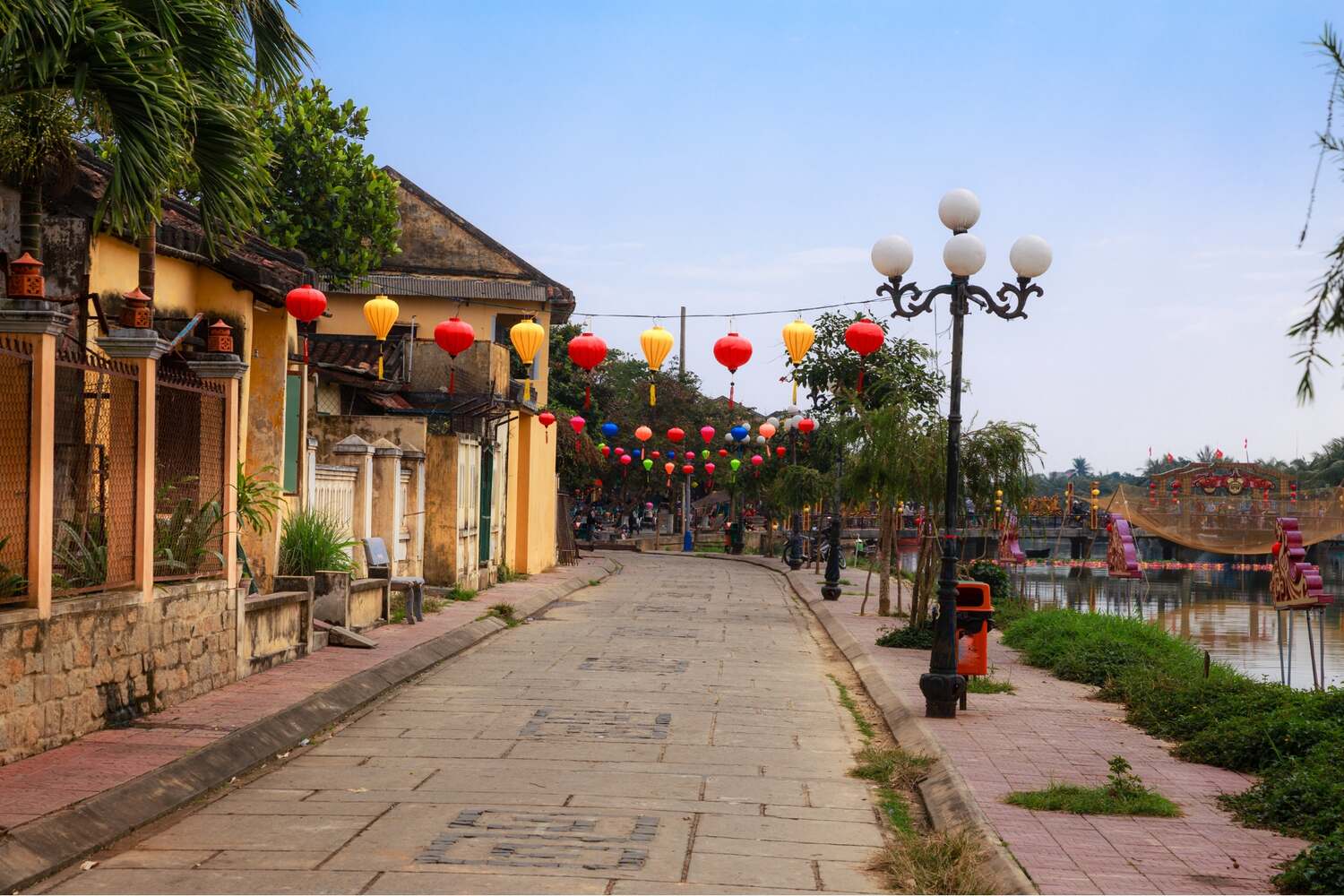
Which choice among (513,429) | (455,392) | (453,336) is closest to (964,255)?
(453,336)

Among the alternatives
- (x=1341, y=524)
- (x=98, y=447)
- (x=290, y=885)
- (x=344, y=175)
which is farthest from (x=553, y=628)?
(x=1341, y=524)

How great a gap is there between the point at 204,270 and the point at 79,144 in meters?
1.98

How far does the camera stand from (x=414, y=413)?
25.3m

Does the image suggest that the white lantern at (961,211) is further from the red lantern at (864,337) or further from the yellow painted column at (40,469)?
the yellow painted column at (40,469)

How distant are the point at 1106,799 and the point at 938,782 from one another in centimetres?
123

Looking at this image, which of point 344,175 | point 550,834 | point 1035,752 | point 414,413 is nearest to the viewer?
point 550,834

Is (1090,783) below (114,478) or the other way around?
below

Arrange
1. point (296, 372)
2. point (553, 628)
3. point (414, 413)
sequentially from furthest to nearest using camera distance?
point (414, 413)
point (553, 628)
point (296, 372)

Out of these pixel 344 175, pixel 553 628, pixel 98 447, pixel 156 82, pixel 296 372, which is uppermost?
pixel 344 175

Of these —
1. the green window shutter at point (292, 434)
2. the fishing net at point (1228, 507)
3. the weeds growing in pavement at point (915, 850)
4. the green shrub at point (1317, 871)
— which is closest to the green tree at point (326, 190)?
the green window shutter at point (292, 434)

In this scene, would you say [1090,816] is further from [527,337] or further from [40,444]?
[527,337]

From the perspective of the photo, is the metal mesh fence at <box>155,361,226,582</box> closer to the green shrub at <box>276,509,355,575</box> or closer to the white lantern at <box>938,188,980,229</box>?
the green shrub at <box>276,509,355,575</box>

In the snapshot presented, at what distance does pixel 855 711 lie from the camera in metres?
13.5

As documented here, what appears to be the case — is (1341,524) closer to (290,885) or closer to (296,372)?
(296,372)
